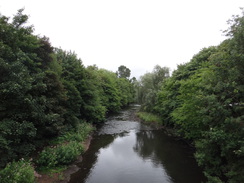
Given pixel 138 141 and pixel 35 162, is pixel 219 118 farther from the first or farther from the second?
pixel 138 141

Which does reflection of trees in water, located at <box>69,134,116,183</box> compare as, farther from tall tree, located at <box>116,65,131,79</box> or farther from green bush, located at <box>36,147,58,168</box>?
tall tree, located at <box>116,65,131,79</box>

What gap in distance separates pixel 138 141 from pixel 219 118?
572 inches

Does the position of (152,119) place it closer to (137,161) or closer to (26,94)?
(137,161)

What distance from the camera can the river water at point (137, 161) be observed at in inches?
518

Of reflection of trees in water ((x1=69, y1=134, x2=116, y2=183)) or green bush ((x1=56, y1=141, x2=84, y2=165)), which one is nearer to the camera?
reflection of trees in water ((x1=69, y1=134, x2=116, y2=183))

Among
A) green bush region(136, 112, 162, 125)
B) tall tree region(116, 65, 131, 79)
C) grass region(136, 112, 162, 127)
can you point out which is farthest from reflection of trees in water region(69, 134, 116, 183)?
tall tree region(116, 65, 131, 79)

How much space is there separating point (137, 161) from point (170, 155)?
3.79 meters

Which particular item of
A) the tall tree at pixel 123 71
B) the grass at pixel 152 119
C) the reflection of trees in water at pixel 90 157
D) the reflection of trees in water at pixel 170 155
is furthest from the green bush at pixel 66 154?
the tall tree at pixel 123 71

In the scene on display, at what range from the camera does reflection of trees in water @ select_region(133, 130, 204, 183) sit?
13.7 meters

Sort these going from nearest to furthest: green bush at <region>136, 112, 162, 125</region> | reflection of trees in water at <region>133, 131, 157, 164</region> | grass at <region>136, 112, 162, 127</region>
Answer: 1. reflection of trees in water at <region>133, 131, 157, 164</region>
2. grass at <region>136, 112, 162, 127</region>
3. green bush at <region>136, 112, 162, 125</region>

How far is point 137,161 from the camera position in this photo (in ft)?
53.7

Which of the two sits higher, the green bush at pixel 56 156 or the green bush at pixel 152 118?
the green bush at pixel 152 118

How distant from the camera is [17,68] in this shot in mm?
10711

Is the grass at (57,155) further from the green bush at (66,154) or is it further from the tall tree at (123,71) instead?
the tall tree at (123,71)
